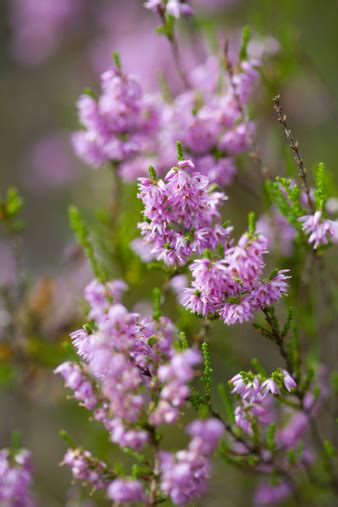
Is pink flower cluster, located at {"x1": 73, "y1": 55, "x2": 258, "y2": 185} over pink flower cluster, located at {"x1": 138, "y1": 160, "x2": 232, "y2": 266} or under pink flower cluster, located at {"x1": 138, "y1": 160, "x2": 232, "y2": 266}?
over

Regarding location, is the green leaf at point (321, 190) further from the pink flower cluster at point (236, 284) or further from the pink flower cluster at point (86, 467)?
the pink flower cluster at point (86, 467)

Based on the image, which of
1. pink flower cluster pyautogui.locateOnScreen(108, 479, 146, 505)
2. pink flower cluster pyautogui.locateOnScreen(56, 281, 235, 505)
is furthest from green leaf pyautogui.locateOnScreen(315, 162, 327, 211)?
pink flower cluster pyautogui.locateOnScreen(108, 479, 146, 505)

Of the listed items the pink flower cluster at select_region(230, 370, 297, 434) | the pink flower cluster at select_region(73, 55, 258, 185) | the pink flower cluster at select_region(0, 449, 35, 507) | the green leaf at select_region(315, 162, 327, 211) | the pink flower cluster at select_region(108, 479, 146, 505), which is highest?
the pink flower cluster at select_region(73, 55, 258, 185)

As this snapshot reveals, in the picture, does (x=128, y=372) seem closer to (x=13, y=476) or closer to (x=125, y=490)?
(x=125, y=490)

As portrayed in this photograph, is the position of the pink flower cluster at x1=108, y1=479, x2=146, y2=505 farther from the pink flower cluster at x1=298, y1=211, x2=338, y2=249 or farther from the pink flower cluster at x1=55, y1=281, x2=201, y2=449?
the pink flower cluster at x1=298, y1=211, x2=338, y2=249

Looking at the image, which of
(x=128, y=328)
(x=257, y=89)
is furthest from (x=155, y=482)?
(x=257, y=89)

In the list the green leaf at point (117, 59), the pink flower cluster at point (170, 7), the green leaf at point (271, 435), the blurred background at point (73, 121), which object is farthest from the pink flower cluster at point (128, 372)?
the blurred background at point (73, 121)

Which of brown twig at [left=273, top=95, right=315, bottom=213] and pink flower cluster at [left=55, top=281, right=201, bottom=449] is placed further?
brown twig at [left=273, top=95, right=315, bottom=213]
